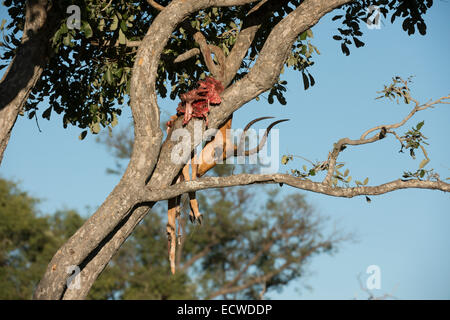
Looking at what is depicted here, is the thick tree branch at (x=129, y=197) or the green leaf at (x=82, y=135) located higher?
the green leaf at (x=82, y=135)

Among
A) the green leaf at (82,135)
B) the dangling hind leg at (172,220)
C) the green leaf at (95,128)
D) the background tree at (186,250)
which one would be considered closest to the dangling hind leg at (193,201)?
the dangling hind leg at (172,220)

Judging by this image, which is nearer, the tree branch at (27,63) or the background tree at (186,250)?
the tree branch at (27,63)

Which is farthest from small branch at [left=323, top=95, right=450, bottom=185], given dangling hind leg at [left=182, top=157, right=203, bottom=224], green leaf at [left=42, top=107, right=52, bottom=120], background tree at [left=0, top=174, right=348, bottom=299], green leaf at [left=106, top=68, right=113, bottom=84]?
background tree at [left=0, top=174, right=348, bottom=299]

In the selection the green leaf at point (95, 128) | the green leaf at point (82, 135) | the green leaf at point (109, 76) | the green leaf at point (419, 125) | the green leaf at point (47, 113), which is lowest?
the green leaf at point (419, 125)

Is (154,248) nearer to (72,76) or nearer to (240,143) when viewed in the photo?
(72,76)

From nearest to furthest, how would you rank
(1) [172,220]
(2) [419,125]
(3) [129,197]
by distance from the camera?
(3) [129,197] → (2) [419,125] → (1) [172,220]

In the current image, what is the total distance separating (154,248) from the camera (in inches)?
1254

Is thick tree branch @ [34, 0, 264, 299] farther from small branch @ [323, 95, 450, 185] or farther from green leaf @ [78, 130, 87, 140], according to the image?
green leaf @ [78, 130, 87, 140]

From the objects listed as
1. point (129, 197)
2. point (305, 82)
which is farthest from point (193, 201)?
point (305, 82)

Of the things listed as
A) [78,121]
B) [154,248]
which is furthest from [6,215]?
[78,121]

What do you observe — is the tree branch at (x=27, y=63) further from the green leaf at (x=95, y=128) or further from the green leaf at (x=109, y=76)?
the green leaf at (x=95, y=128)

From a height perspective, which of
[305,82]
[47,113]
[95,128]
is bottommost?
[95,128]

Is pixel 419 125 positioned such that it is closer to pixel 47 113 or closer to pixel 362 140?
pixel 362 140

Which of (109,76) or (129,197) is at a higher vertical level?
(109,76)
